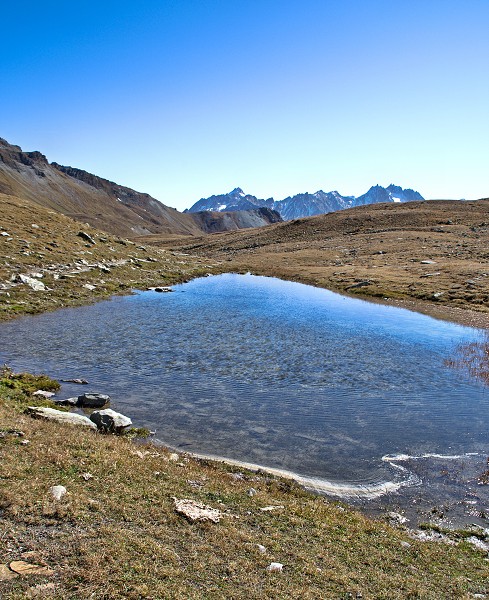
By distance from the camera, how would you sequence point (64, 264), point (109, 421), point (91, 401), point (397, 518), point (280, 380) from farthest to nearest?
point (64, 264) < point (280, 380) < point (91, 401) < point (109, 421) < point (397, 518)

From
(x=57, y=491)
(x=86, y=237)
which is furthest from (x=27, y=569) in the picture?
(x=86, y=237)

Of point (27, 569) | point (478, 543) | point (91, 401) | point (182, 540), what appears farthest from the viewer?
point (91, 401)

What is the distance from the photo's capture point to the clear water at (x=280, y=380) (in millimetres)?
17475

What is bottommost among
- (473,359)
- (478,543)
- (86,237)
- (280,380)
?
(478,543)

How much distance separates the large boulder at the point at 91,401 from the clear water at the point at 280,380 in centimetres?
71

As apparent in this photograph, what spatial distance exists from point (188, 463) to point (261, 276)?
6977 centimetres

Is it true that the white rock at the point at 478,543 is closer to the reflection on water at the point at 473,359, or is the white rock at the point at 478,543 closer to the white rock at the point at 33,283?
the reflection on water at the point at 473,359

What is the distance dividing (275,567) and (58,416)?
1096 cm

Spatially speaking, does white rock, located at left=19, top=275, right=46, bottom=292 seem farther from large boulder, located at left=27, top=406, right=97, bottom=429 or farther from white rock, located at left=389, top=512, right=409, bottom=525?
white rock, located at left=389, top=512, right=409, bottom=525

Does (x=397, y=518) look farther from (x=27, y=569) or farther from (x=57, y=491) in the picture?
(x=27, y=569)

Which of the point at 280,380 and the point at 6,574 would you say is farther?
the point at 280,380

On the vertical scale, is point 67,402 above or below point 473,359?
below

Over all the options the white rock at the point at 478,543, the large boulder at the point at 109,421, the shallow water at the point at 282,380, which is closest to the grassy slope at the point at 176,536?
the white rock at the point at 478,543

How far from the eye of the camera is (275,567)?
9.28 m
